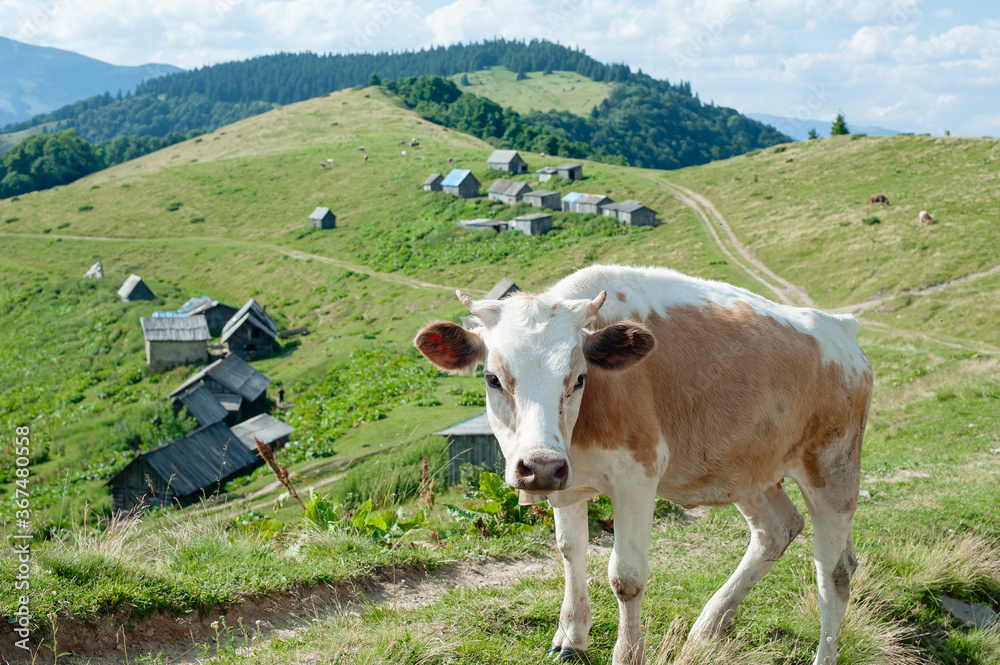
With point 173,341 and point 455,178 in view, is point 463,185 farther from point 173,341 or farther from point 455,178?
point 173,341

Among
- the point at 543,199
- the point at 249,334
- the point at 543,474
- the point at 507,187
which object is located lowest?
the point at 249,334

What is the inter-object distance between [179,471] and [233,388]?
32.6ft

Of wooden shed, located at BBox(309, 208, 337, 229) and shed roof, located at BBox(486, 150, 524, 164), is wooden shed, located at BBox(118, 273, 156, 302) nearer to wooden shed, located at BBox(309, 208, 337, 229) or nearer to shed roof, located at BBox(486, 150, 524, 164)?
wooden shed, located at BBox(309, 208, 337, 229)

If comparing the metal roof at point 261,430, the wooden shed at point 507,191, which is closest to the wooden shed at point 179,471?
the metal roof at point 261,430

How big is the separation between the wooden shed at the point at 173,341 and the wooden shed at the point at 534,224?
27.3 meters

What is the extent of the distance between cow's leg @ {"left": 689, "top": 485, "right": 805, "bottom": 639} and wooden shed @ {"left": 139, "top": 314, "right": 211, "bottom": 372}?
3983 cm

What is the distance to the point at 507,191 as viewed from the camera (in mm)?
66188

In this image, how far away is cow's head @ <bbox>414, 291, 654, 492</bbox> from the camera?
3865 millimetres

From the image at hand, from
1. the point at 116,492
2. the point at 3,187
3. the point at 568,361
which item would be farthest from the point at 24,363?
the point at 3,187

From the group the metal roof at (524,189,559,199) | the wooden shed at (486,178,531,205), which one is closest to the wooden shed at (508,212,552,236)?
the metal roof at (524,189,559,199)

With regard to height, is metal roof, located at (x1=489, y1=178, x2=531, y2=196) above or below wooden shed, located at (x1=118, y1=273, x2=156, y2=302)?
above

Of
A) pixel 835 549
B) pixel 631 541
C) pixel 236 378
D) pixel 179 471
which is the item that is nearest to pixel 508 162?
pixel 236 378

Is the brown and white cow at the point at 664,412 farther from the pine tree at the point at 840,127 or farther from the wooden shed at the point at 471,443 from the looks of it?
the pine tree at the point at 840,127

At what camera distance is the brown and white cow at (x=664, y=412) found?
413 cm
